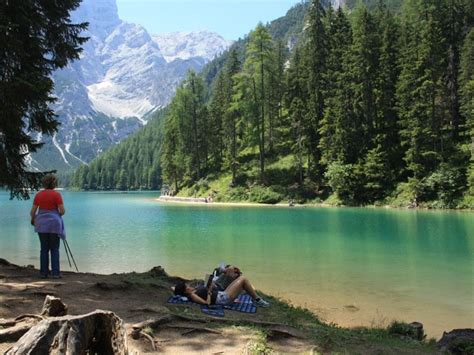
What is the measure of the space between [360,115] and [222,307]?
156ft

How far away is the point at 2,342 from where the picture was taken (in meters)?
5.21

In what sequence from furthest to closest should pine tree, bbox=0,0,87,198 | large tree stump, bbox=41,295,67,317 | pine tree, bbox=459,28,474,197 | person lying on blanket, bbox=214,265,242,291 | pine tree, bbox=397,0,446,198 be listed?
pine tree, bbox=397,0,446,198, pine tree, bbox=459,28,474,197, pine tree, bbox=0,0,87,198, person lying on blanket, bbox=214,265,242,291, large tree stump, bbox=41,295,67,317

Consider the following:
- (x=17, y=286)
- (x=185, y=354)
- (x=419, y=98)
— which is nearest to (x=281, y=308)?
(x=185, y=354)

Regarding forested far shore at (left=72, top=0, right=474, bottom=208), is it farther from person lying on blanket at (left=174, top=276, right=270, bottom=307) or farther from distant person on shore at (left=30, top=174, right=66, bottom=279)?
distant person on shore at (left=30, top=174, right=66, bottom=279)

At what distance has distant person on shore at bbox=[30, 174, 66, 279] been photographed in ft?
32.3

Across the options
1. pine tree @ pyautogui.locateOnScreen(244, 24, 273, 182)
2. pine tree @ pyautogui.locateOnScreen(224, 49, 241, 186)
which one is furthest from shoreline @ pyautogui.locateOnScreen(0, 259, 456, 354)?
pine tree @ pyautogui.locateOnScreen(224, 49, 241, 186)

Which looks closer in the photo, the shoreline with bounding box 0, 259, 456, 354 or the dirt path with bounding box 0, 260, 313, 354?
the dirt path with bounding box 0, 260, 313, 354

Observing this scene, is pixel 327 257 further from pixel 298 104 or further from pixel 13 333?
pixel 298 104

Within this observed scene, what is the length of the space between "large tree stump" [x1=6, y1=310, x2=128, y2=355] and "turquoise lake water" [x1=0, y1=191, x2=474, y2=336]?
6.52 metres

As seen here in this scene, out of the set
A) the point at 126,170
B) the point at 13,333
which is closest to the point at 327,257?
the point at 13,333

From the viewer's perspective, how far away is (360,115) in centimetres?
5216

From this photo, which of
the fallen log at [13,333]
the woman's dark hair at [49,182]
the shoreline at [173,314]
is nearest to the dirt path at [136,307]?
the shoreline at [173,314]

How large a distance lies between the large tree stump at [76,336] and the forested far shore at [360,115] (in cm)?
4042

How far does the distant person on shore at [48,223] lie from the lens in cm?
984
